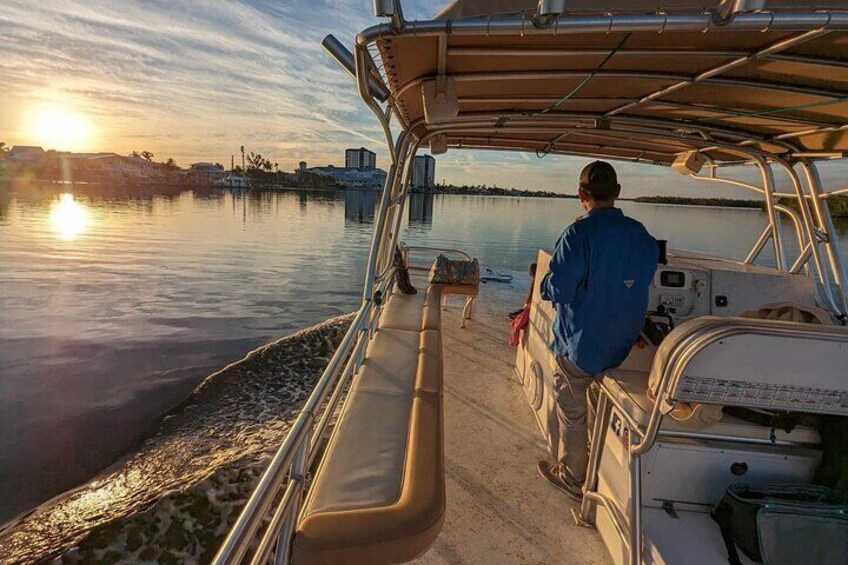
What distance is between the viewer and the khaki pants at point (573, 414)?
2.68m

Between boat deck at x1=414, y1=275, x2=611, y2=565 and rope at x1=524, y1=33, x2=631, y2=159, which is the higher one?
rope at x1=524, y1=33, x2=631, y2=159

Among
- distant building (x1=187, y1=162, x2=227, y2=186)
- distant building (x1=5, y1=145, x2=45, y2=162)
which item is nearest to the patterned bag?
distant building (x1=187, y1=162, x2=227, y2=186)

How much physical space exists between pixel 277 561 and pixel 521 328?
3434 mm

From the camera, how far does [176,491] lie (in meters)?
4.19

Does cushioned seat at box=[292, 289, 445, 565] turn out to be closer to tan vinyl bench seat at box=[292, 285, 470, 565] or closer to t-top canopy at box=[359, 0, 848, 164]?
tan vinyl bench seat at box=[292, 285, 470, 565]

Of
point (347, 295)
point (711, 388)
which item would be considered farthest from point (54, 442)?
point (347, 295)

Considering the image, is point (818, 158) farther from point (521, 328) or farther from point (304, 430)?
point (304, 430)

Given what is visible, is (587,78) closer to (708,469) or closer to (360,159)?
(708,469)

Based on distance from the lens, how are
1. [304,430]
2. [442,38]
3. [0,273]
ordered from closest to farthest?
[304,430] < [442,38] < [0,273]

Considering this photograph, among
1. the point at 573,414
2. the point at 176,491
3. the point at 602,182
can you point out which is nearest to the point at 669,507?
the point at 573,414

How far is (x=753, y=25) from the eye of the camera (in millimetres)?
1661

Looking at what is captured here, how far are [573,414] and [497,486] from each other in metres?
0.76

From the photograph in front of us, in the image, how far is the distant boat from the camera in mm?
120375

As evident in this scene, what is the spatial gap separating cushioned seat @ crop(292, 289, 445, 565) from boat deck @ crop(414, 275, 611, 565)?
517 mm
